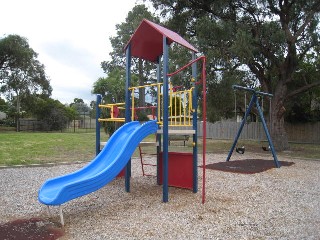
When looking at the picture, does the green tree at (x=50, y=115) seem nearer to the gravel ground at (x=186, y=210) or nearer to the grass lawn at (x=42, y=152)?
the grass lawn at (x=42, y=152)

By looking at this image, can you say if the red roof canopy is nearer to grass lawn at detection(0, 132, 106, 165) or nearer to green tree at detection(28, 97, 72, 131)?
grass lawn at detection(0, 132, 106, 165)

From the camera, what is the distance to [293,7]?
47.0ft

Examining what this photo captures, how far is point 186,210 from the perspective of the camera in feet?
15.7

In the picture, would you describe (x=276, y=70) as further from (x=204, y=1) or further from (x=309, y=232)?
(x=309, y=232)

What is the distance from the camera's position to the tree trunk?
1555 cm

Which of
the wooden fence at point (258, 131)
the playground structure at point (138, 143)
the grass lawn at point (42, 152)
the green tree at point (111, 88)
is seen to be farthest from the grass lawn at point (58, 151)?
the green tree at point (111, 88)

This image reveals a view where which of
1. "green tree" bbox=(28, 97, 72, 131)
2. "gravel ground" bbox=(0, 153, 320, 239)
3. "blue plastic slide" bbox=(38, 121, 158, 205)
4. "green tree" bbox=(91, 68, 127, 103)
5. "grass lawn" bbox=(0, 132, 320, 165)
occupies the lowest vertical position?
"gravel ground" bbox=(0, 153, 320, 239)

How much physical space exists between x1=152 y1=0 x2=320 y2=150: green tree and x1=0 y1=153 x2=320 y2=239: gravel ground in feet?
23.6

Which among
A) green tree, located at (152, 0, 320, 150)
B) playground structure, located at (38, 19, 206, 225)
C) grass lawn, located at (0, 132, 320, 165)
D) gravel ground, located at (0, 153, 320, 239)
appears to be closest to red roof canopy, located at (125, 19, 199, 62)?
playground structure, located at (38, 19, 206, 225)

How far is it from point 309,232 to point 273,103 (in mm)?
12829

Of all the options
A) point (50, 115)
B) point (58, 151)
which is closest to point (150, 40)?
point (58, 151)

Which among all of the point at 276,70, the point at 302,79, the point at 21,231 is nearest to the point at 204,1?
the point at 276,70

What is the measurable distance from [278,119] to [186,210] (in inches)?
485

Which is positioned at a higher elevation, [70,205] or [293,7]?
[293,7]
